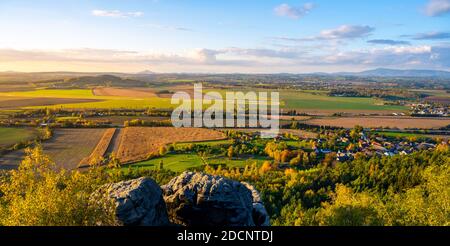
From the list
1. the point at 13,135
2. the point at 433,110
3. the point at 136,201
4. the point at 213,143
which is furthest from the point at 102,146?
the point at 433,110

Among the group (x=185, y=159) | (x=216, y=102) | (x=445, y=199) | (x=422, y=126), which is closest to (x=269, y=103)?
(x=216, y=102)

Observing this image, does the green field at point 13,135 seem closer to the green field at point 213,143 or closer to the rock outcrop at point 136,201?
the green field at point 213,143

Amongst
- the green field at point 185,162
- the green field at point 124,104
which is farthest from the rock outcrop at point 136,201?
the green field at point 124,104

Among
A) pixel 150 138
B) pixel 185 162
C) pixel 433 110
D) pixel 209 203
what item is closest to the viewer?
pixel 209 203

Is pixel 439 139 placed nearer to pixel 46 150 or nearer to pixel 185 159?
pixel 185 159

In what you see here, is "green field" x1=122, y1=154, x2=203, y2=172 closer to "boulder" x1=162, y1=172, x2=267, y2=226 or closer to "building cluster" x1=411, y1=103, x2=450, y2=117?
"boulder" x1=162, y1=172, x2=267, y2=226

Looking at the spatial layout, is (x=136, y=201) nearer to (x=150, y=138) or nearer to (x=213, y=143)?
(x=213, y=143)

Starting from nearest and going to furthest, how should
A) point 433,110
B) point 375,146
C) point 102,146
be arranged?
point 102,146 < point 375,146 < point 433,110
